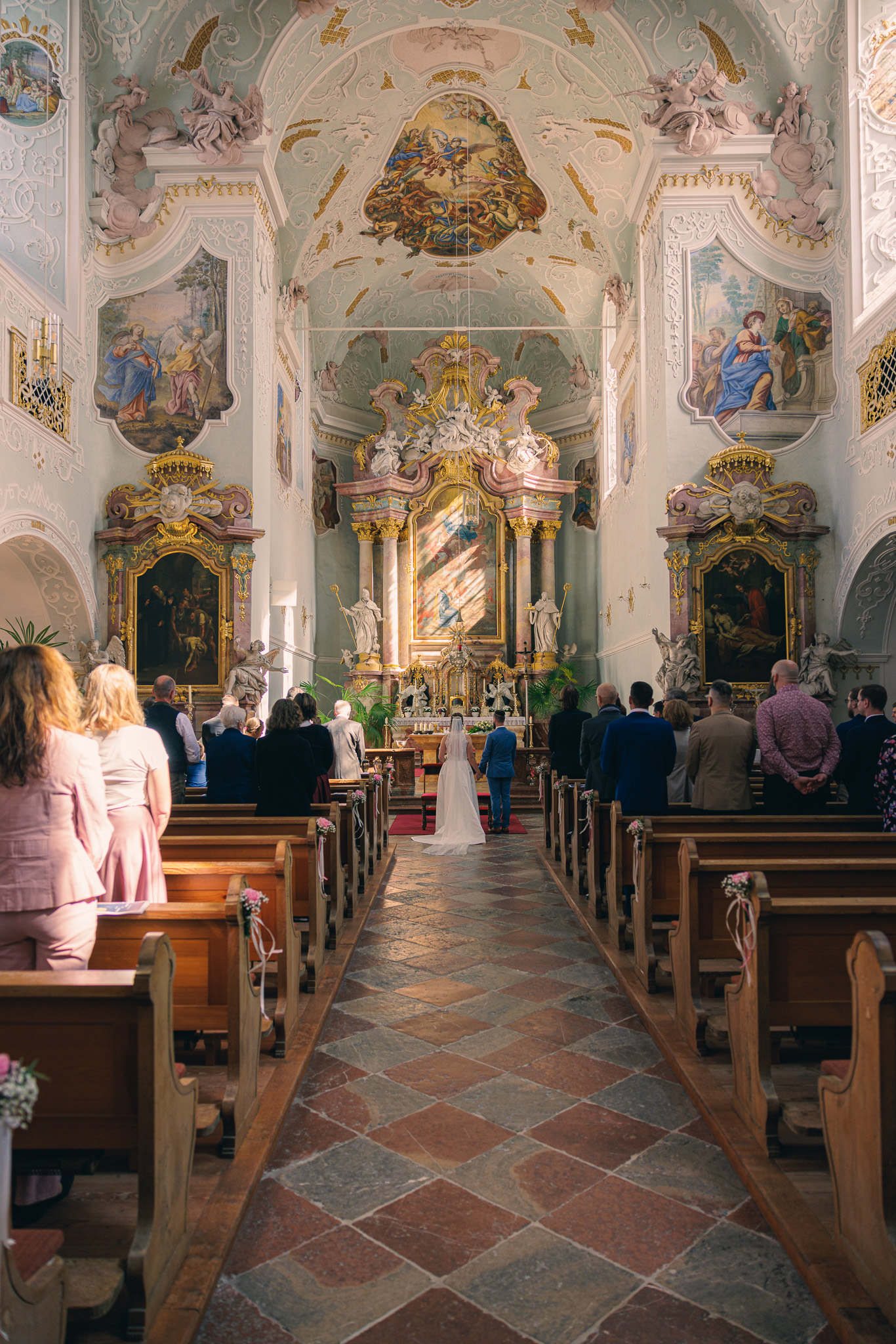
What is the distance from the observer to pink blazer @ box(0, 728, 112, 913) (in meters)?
2.54

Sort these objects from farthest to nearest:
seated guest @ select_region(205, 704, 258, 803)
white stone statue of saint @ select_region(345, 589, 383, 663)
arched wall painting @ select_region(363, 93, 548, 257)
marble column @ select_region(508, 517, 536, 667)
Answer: marble column @ select_region(508, 517, 536, 667) → white stone statue of saint @ select_region(345, 589, 383, 663) → arched wall painting @ select_region(363, 93, 548, 257) → seated guest @ select_region(205, 704, 258, 803)

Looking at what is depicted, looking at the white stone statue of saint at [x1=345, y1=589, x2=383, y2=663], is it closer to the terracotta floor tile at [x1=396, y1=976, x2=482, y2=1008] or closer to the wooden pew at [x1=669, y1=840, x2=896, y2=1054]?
the terracotta floor tile at [x1=396, y1=976, x2=482, y2=1008]

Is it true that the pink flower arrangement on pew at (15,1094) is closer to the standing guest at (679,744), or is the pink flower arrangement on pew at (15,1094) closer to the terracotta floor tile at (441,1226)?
the terracotta floor tile at (441,1226)

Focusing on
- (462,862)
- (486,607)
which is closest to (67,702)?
(462,862)

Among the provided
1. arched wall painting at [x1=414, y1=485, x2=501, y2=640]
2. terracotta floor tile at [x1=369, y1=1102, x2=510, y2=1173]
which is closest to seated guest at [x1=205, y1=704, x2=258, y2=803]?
terracotta floor tile at [x1=369, y1=1102, x2=510, y2=1173]

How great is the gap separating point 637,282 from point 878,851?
37.6 ft

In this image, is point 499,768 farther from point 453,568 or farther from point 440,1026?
point 453,568

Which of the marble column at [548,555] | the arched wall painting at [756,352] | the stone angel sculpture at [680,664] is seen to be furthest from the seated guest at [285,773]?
the marble column at [548,555]

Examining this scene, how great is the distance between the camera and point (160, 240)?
11.9 metres

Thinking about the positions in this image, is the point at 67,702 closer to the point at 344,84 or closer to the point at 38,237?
the point at 38,237

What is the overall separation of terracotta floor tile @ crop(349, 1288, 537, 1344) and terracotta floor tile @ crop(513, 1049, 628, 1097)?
1.32 meters

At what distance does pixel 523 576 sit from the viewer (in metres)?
18.9

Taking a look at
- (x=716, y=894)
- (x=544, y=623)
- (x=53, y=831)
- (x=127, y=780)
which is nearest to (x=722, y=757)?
(x=716, y=894)

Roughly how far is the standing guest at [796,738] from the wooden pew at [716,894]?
6.41ft
